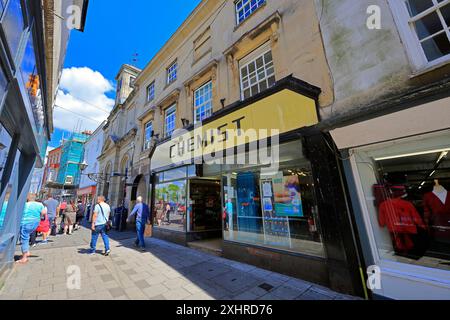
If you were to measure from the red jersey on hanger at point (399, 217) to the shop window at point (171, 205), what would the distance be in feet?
20.9

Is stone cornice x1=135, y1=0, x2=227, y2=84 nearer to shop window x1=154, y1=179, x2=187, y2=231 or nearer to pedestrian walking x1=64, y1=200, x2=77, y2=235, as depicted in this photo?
shop window x1=154, y1=179, x2=187, y2=231

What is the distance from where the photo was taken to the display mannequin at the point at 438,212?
10.9 ft

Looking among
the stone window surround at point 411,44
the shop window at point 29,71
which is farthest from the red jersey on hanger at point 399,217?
the shop window at point 29,71

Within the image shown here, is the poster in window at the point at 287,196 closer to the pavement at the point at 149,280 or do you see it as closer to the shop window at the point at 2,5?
the pavement at the point at 149,280

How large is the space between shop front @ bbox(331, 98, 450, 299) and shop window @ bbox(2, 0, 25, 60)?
5115 mm

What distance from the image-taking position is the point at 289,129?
4.41 meters

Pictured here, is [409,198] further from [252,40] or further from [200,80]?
[200,80]

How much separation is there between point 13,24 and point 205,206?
23.8 ft

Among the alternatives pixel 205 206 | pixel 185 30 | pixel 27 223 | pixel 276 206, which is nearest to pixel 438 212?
pixel 276 206

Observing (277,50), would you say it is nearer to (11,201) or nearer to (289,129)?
(289,129)

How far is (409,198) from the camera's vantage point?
3.58m

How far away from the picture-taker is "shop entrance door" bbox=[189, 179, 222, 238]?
7824 millimetres

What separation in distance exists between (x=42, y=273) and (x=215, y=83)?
7.58 metres
